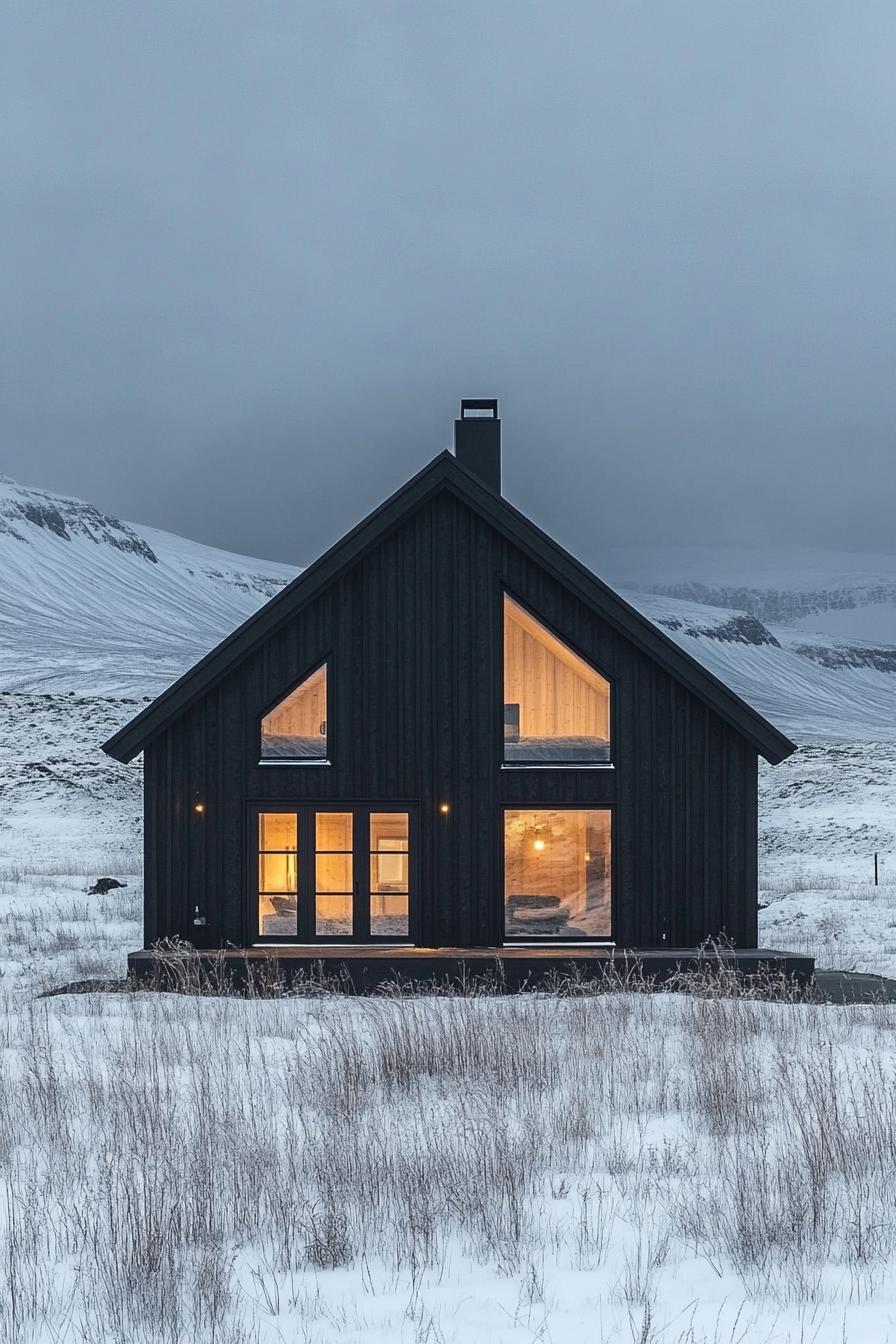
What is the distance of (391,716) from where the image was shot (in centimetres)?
1494

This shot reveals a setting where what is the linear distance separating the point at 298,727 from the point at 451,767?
6.62 feet

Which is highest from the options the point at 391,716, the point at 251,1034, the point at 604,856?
the point at 391,716

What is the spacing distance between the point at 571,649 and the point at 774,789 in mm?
45949

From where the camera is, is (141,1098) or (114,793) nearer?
(141,1098)

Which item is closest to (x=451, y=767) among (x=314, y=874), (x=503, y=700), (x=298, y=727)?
(x=503, y=700)

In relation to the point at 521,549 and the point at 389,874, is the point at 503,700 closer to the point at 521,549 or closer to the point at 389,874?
the point at 521,549

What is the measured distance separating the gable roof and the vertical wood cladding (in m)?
0.24

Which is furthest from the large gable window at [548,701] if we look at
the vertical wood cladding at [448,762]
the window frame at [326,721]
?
the window frame at [326,721]

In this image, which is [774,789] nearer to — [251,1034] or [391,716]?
[391,716]

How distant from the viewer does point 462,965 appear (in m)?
13.6

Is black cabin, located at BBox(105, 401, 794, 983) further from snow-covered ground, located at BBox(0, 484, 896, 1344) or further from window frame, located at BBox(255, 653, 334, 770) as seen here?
snow-covered ground, located at BBox(0, 484, 896, 1344)

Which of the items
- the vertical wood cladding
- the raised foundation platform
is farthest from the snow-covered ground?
the vertical wood cladding

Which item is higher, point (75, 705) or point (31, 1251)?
point (75, 705)

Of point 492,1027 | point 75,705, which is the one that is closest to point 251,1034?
point 492,1027
